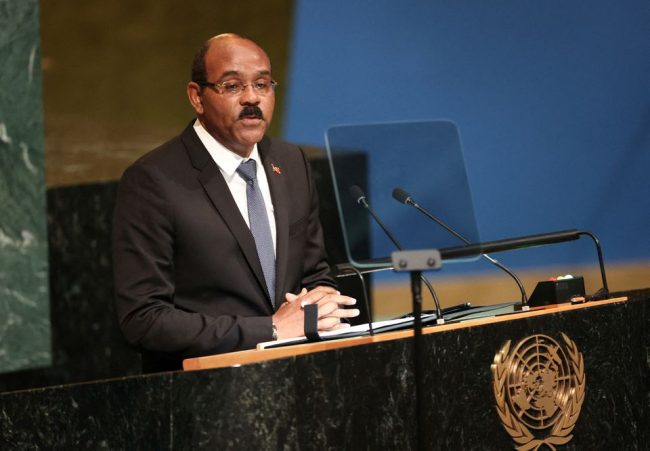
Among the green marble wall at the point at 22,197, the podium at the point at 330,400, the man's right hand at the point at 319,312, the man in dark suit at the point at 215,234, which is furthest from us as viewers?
the green marble wall at the point at 22,197

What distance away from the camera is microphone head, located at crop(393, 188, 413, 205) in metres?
2.72

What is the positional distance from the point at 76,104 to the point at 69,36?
0.31m

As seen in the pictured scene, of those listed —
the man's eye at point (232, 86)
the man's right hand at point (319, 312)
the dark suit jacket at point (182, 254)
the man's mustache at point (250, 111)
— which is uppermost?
the man's eye at point (232, 86)

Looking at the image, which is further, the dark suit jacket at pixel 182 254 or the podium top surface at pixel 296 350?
the dark suit jacket at pixel 182 254

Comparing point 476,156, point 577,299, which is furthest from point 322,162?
point 577,299

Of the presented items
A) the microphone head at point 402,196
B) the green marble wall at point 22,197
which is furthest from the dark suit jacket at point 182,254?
the green marble wall at point 22,197

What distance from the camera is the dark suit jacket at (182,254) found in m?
2.61

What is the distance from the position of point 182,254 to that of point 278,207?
1.05 ft

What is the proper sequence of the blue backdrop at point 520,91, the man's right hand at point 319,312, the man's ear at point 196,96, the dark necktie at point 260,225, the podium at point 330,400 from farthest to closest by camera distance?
the blue backdrop at point 520,91, the man's ear at point 196,96, the dark necktie at point 260,225, the man's right hand at point 319,312, the podium at point 330,400

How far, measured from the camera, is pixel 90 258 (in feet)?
14.9

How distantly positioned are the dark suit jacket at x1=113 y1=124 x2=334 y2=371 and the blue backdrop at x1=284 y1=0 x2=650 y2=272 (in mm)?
2045

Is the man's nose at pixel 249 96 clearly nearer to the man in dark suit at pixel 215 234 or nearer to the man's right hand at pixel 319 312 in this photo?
the man in dark suit at pixel 215 234

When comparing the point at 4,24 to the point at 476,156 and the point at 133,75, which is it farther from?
the point at 476,156

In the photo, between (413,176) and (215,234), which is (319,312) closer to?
(215,234)
